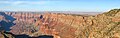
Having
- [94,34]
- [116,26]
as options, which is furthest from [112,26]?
[94,34]

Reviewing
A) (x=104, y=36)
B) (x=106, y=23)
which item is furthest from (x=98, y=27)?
(x=104, y=36)

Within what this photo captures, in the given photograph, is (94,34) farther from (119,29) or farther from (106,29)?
(119,29)

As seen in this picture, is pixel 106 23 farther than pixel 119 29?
Yes

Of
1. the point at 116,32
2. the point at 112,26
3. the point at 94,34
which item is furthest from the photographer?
the point at 94,34

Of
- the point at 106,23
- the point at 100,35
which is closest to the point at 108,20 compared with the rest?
the point at 106,23

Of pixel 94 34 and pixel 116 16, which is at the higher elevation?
pixel 116 16

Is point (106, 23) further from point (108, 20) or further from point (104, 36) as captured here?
point (104, 36)

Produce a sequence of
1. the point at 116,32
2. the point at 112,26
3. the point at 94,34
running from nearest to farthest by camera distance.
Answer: the point at 116,32 → the point at 112,26 → the point at 94,34

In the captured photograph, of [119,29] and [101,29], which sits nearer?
[119,29]
